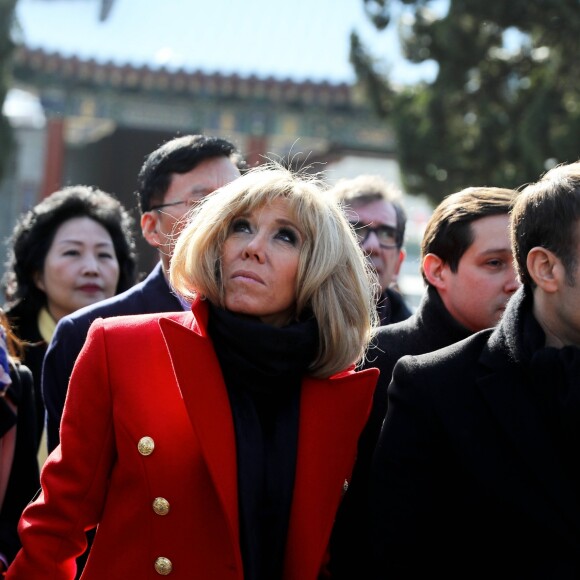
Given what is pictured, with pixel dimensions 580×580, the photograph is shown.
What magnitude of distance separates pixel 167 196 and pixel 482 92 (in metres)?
6.96

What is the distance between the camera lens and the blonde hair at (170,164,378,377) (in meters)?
2.53

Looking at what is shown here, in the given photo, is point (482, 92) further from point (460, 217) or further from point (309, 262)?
point (309, 262)

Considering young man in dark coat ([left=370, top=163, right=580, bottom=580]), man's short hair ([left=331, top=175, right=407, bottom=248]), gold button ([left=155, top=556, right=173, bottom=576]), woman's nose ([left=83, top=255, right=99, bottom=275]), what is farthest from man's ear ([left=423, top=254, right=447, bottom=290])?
woman's nose ([left=83, top=255, right=99, bottom=275])

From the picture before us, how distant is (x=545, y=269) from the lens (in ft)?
7.77

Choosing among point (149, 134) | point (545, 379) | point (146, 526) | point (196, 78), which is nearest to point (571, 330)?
point (545, 379)

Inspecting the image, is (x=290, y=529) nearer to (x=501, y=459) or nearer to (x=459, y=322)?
(x=501, y=459)

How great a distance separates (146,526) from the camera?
2352 millimetres

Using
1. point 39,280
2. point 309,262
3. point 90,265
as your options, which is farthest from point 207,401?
point 39,280

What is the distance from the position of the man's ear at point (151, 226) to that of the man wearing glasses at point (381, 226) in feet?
2.77

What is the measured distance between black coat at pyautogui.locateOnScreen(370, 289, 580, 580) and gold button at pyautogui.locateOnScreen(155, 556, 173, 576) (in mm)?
455

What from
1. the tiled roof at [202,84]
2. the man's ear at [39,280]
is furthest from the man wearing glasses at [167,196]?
the tiled roof at [202,84]

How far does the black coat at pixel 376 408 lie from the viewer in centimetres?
251

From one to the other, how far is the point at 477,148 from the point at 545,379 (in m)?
7.84

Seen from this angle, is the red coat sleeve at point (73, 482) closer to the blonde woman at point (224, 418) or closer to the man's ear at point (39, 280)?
the blonde woman at point (224, 418)
